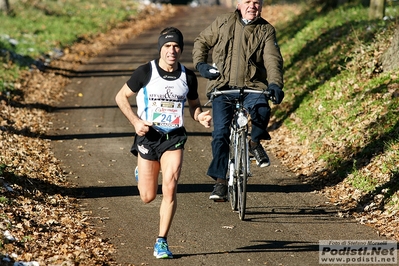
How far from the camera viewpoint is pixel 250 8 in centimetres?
951

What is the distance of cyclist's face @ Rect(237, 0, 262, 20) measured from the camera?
9.48 m

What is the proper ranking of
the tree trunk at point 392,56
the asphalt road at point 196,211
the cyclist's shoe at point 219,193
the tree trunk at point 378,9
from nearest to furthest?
the asphalt road at point 196,211 < the cyclist's shoe at point 219,193 < the tree trunk at point 392,56 < the tree trunk at point 378,9

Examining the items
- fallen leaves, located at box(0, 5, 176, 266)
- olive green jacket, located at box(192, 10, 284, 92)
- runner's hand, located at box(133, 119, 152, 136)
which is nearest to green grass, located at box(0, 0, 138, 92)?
fallen leaves, located at box(0, 5, 176, 266)

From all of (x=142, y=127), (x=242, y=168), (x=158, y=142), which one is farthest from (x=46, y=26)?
(x=142, y=127)

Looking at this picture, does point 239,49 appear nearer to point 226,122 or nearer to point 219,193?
point 226,122

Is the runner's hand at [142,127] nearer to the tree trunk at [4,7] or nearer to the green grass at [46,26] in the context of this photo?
the green grass at [46,26]

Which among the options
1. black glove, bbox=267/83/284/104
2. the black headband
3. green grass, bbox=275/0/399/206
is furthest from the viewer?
green grass, bbox=275/0/399/206

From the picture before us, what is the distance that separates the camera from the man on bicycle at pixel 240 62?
9609mm

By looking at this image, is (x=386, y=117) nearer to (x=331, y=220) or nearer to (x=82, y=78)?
(x=331, y=220)

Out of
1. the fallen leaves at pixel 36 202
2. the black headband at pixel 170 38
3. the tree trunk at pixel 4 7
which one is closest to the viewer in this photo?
the black headband at pixel 170 38

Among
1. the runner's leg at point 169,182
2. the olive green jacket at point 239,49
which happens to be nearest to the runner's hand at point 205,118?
the runner's leg at point 169,182

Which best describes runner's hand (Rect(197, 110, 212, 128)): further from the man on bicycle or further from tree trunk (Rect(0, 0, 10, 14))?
tree trunk (Rect(0, 0, 10, 14))

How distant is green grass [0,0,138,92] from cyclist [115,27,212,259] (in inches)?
467

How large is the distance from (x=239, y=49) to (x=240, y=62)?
0.17 m
